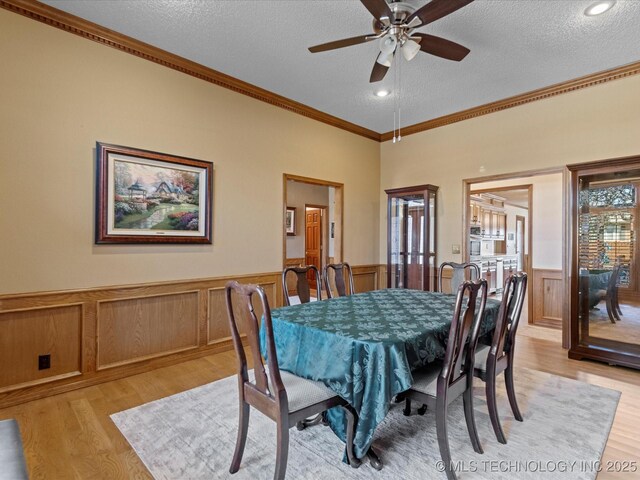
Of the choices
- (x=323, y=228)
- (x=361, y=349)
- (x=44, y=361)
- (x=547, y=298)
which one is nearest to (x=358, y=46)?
(x=361, y=349)

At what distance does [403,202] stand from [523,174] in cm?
162

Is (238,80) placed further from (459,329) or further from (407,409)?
(407,409)

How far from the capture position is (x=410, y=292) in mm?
3162

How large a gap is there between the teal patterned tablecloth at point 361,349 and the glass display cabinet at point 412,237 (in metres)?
2.60

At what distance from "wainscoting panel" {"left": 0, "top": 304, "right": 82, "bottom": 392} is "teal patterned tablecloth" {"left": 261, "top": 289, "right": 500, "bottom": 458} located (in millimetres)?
1924

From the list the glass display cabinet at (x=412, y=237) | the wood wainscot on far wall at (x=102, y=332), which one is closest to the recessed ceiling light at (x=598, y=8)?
the glass display cabinet at (x=412, y=237)

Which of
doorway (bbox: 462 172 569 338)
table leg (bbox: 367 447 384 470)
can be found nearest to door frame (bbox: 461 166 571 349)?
doorway (bbox: 462 172 569 338)

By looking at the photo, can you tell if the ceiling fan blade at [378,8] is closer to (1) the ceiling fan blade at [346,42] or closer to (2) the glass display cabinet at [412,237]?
(1) the ceiling fan blade at [346,42]

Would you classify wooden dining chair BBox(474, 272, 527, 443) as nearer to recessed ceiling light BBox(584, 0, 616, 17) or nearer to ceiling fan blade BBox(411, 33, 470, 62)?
ceiling fan blade BBox(411, 33, 470, 62)

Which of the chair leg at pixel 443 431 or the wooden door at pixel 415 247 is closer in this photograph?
the chair leg at pixel 443 431

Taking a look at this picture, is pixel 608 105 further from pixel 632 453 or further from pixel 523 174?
pixel 632 453

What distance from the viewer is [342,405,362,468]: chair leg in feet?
5.76

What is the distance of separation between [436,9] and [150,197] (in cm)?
277

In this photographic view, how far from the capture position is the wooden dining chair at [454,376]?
67.2 inches
